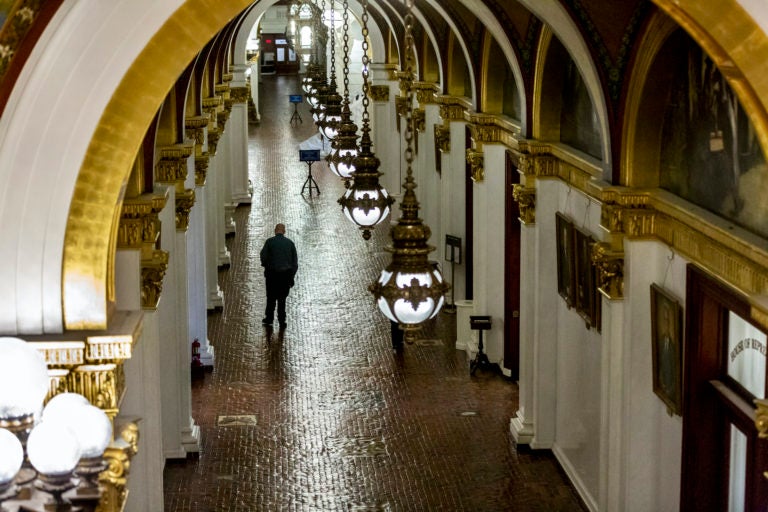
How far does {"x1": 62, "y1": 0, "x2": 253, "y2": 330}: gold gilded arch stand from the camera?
7.83 meters

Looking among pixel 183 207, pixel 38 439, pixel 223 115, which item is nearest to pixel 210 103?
pixel 223 115

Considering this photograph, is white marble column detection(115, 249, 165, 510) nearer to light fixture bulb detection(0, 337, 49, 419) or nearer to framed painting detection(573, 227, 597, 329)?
framed painting detection(573, 227, 597, 329)

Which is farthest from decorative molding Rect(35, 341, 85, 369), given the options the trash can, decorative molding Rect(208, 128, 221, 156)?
decorative molding Rect(208, 128, 221, 156)

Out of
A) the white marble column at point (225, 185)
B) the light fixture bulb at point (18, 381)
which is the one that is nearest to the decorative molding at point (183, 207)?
the light fixture bulb at point (18, 381)

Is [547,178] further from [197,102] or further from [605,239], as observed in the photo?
[197,102]

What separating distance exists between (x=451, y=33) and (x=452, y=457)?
24.7ft

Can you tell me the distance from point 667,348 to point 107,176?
533 centimetres

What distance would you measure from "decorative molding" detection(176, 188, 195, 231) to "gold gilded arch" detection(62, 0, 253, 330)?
717 cm

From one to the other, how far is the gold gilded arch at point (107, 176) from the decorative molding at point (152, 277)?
411cm

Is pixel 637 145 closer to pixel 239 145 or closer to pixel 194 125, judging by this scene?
pixel 194 125

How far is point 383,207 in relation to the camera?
39.2 ft

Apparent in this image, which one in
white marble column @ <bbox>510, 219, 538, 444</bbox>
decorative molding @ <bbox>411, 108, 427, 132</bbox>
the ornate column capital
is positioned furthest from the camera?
decorative molding @ <bbox>411, 108, 427, 132</bbox>

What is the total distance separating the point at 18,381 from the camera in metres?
6.04

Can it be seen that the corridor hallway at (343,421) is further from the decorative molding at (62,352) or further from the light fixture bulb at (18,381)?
the light fixture bulb at (18,381)
